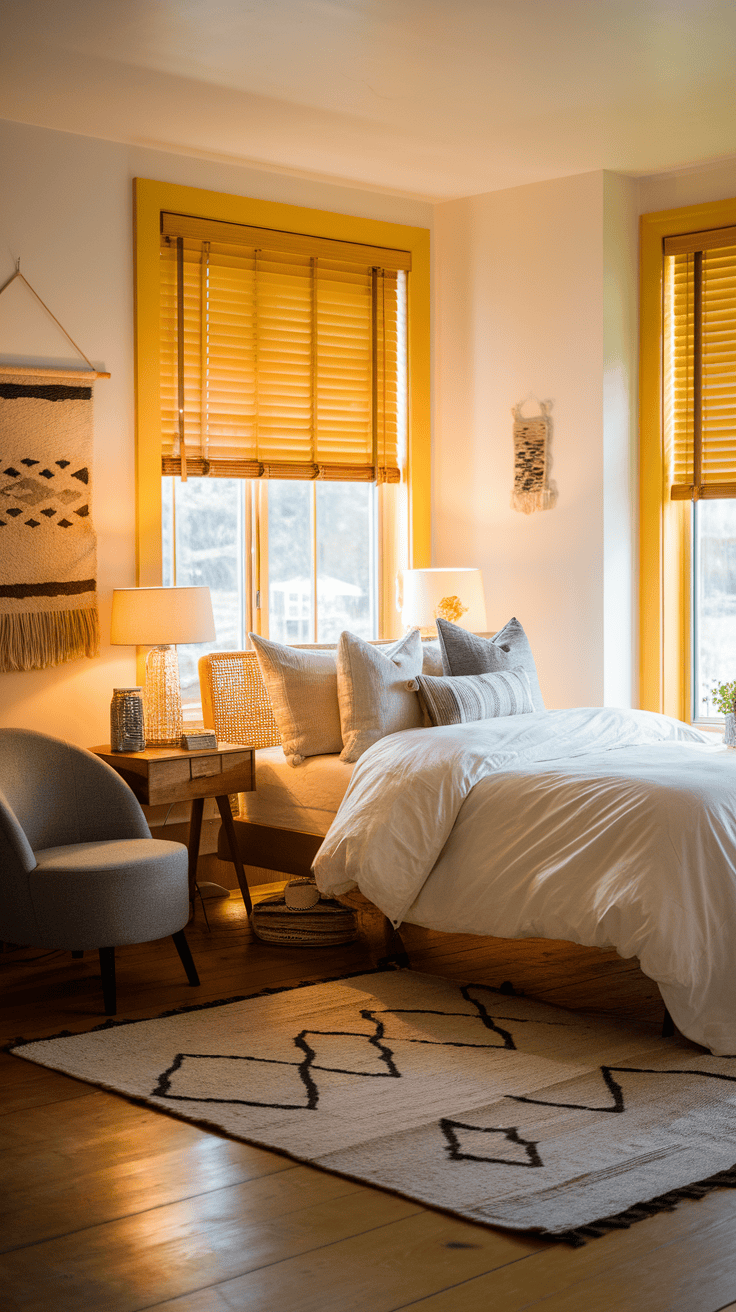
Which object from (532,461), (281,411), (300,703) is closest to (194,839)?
(300,703)

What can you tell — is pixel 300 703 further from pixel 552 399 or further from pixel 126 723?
pixel 552 399

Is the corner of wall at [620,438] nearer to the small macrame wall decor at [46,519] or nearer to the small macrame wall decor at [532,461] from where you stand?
the small macrame wall decor at [532,461]

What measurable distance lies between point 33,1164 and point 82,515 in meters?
2.93

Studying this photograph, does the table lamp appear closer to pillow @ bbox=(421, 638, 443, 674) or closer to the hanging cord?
pillow @ bbox=(421, 638, 443, 674)

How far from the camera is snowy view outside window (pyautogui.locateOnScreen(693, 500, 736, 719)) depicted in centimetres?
578

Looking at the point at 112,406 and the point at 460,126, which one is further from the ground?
the point at 460,126

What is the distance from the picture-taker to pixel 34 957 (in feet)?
14.7

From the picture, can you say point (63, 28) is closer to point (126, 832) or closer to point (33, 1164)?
point (126, 832)

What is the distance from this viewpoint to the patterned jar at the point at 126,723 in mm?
4707

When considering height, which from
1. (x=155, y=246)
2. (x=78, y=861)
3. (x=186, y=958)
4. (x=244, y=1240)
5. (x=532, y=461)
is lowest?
Answer: (x=244, y=1240)

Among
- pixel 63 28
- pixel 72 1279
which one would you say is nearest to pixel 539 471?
pixel 63 28

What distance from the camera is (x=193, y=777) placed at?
15.4 feet

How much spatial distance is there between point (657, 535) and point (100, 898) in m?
3.30

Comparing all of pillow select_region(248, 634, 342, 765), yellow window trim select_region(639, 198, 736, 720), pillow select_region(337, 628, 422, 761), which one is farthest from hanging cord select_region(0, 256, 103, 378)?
yellow window trim select_region(639, 198, 736, 720)
